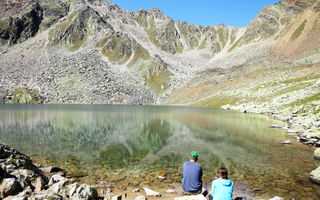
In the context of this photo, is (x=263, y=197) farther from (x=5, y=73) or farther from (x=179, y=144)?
(x=5, y=73)

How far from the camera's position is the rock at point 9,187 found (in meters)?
11.3

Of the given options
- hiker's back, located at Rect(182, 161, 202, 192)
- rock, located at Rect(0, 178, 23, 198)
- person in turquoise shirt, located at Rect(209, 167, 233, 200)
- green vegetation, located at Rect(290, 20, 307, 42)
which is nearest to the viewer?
person in turquoise shirt, located at Rect(209, 167, 233, 200)

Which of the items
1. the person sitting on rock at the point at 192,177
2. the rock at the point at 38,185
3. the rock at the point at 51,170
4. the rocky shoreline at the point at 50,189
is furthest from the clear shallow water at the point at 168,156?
the person sitting on rock at the point at 192,177

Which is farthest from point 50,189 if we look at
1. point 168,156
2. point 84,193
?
point 168,156

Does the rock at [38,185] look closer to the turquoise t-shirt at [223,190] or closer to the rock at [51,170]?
the rock at [51,170]

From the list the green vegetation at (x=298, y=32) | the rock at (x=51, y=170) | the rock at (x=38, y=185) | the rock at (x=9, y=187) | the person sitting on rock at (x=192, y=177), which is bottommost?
the rock at (x=51, y=170)

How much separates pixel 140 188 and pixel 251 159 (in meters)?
13.1

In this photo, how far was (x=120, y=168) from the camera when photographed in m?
19.5

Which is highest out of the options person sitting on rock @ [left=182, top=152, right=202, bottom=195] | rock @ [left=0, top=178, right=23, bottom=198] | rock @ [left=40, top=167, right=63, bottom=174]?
person sitting on rock @ [left=182, top=152, right=202, bottom=195]

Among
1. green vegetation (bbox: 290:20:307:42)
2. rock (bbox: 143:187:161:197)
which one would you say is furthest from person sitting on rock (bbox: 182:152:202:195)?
green vegetation (bbox: 290:20:307:42)

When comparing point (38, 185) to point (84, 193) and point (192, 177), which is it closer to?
point (84, 193)

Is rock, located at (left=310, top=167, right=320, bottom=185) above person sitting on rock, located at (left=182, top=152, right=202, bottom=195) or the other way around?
the other way around

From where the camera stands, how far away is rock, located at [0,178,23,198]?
11289mm

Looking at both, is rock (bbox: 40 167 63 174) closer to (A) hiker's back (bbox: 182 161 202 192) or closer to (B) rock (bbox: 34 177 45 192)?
(B) rock (bbox: 34 177 45 192)
